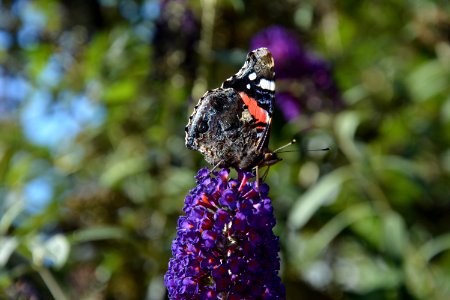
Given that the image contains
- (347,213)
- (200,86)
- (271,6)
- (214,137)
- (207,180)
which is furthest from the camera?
(271,6)

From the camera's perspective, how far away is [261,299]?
1.68m

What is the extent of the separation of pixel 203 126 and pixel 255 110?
0.16 m

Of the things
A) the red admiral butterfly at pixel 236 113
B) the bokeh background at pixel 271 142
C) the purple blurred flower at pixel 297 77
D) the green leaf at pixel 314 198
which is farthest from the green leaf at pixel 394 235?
Answer: the red admiral butterfly at pixel 236 113

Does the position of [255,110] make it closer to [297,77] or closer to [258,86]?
[258,86]

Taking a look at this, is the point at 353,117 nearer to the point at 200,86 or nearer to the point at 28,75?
the point at 200,86

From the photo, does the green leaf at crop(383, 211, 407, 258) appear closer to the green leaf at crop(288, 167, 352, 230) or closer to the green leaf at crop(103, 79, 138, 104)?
the green leaf at crop(288, 167, 352, 230)

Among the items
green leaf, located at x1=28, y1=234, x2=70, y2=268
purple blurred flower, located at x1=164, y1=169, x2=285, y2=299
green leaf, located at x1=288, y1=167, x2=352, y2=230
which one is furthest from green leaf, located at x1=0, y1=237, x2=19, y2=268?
green leaf, located at x1=288, y1=167, x2=352, y2=230

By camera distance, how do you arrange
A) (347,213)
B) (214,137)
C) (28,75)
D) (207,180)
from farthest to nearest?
1. (28,75)
2. (347,213)
3. (214,137)
4. (207,180)

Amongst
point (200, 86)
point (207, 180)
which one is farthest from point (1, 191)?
point (207, 180)

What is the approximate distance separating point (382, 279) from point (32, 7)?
8.87 feet

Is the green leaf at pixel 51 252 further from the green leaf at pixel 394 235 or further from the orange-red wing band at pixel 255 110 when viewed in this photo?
the green leaf at pixel 394 235

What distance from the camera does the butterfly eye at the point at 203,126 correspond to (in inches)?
84.1

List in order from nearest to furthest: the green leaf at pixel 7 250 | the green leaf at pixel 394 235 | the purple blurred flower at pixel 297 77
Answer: the green leaf at pixel 7 250
the green leaf at pixel 394 235
the purple blurred flower at pixel 297 77

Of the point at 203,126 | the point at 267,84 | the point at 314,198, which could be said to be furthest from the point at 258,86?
the point at 314,198
